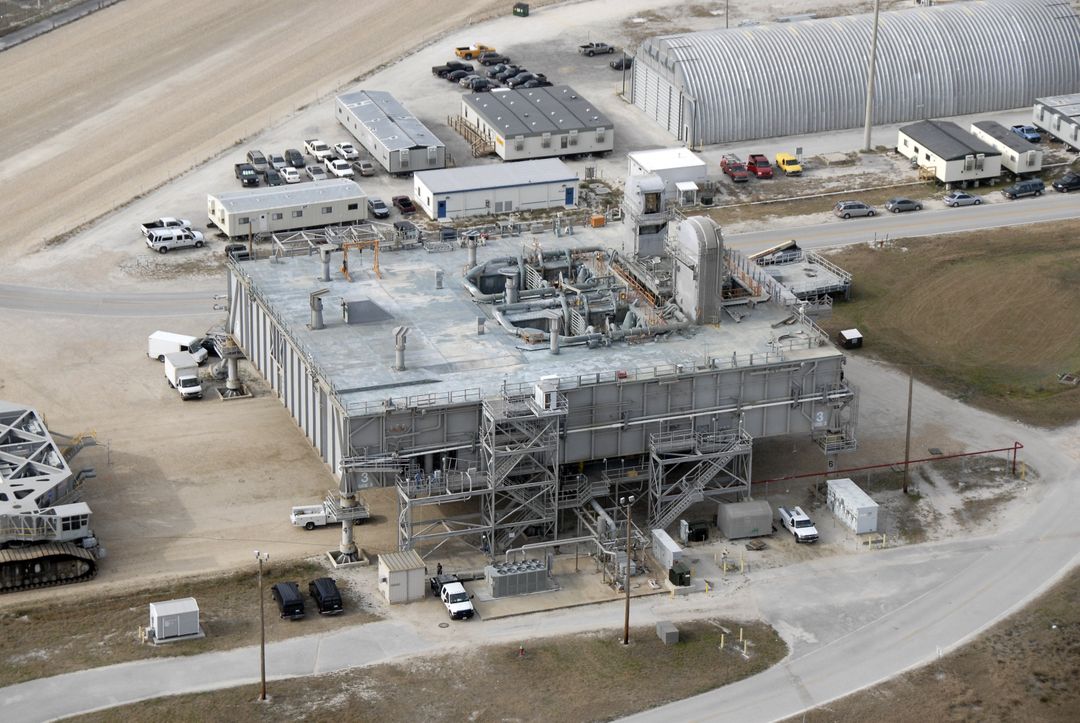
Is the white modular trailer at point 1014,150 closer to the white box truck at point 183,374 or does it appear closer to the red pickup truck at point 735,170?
the red pickup truck at point 735,170

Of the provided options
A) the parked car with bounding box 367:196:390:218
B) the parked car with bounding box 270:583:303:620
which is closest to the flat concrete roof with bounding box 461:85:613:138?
the parked car with bounding box 367:196:390:218

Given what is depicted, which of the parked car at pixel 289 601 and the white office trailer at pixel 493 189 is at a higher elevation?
the white office trailer at pixel 493 189

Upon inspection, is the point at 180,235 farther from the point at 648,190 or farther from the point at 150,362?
the point at 648,190

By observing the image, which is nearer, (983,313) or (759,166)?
(983,313)

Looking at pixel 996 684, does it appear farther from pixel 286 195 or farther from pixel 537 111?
pixel 537 111

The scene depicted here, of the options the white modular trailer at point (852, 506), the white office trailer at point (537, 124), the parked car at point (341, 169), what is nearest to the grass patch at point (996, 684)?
the white modular trailer at point (852, 506)

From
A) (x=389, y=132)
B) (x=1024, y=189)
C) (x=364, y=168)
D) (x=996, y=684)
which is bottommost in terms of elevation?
(x=996, y=684)

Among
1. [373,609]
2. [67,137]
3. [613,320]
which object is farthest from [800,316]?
[67,137]

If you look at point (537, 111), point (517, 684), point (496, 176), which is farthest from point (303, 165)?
point (517, 684)
